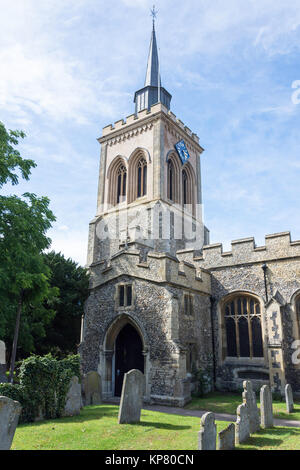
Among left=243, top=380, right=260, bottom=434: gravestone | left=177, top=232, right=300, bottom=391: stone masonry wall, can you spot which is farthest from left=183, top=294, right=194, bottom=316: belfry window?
left=243, top=380, right=260, bottom=434: gravestone

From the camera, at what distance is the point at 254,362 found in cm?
1419

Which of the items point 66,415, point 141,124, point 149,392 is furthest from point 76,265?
point 141,124

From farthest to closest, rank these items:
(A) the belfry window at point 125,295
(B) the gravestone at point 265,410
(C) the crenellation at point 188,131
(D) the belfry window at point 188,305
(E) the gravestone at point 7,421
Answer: (C) the crenellation at point 188,131, (A) the belfry window at point 125,295, (D) the belfry window at point 188,305, (B) the gravestone at point 265,410, (E) the gravestone at point 7,421

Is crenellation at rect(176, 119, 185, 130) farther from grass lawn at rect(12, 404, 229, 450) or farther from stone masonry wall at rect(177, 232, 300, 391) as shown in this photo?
grass lawn at rect(12, 404, 229, 450)

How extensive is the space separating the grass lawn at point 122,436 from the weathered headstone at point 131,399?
0.23 meters

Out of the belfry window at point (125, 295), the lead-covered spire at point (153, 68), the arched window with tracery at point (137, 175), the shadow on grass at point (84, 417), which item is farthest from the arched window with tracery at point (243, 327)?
the lead-covered spire at point (153, 68)

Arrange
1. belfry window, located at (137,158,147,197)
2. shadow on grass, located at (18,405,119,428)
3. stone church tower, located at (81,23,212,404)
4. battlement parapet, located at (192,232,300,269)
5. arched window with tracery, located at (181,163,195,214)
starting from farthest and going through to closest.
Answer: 1. arched window with tracery, located at (181,163,195,214)
2. belfry window, located at (137,158,147,197)
3. battlement parapet, located at (192,232,300,269)
4. stone church tower, located at (81,23,212,404)
5. shadow on grass, located at (18,405,119,428)

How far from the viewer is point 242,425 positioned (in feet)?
21.8

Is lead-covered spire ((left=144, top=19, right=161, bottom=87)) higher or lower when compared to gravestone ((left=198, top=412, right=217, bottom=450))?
higher

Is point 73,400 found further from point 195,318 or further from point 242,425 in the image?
point 195,318

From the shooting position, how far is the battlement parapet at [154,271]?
1333 centimetres

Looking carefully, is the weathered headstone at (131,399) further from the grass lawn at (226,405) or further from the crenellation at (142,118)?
the crenellation at (142,118)

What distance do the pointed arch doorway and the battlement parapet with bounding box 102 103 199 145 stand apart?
18487 mm

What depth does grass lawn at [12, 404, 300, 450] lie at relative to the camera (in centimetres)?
617
